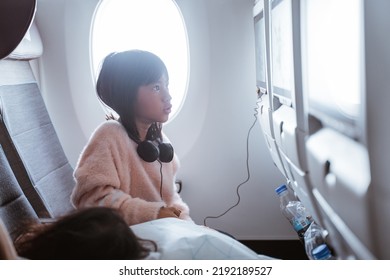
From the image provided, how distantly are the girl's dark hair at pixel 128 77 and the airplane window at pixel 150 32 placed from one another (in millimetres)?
430

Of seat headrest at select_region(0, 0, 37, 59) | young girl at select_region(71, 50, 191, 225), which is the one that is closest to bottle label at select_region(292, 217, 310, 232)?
young girl at select_region(71, 50, 191, 225)

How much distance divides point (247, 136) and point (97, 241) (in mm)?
1152

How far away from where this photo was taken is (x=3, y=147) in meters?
1.42

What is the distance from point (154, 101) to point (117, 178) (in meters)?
0.21

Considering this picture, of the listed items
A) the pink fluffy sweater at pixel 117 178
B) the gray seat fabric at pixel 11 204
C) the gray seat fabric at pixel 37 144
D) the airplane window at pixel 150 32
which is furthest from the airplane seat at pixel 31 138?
the pink fluffy sweater at pixel 117 178

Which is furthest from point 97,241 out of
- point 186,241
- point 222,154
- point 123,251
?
point 222,154

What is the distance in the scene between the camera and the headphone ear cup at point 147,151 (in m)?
1.23

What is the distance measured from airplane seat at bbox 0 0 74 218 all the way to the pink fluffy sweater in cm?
34

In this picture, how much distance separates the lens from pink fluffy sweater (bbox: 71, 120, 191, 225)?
1.12 m

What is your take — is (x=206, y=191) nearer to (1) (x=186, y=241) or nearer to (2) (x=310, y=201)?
(2) (x=310, y=201)

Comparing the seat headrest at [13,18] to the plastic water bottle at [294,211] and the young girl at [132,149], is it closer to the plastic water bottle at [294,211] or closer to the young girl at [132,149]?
the young girl at [132,149]

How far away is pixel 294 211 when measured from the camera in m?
1.61

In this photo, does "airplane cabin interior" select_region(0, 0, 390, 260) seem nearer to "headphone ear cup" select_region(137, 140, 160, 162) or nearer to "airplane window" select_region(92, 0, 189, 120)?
"airplane window" select_region(92, 0, 189, 120)

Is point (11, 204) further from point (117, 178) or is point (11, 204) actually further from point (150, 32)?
point (150, 32)
